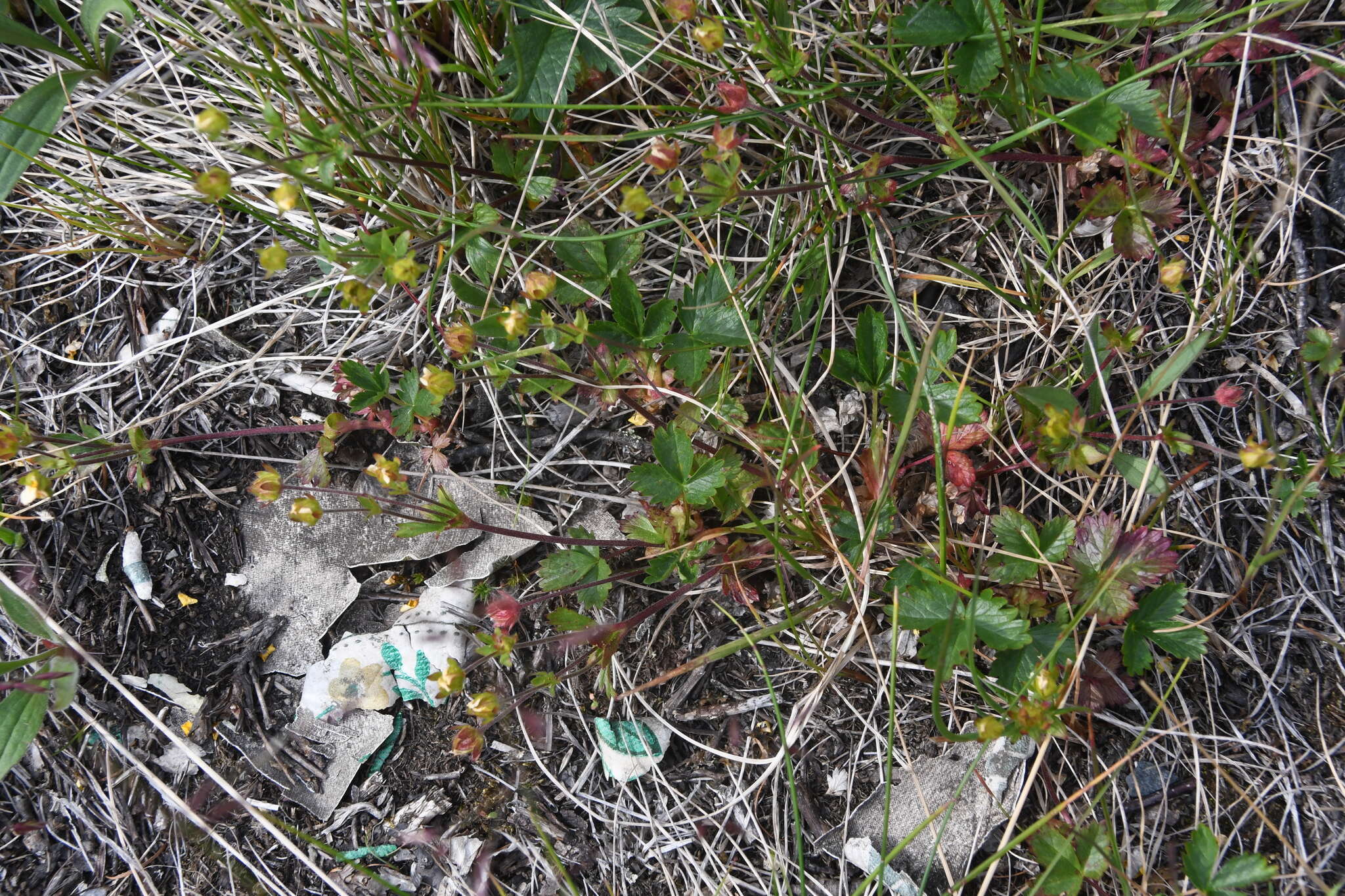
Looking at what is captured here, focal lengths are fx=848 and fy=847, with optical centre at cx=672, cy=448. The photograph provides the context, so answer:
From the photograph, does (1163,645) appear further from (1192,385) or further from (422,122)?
(422,122)

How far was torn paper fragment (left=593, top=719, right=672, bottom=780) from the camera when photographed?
5.64 ft

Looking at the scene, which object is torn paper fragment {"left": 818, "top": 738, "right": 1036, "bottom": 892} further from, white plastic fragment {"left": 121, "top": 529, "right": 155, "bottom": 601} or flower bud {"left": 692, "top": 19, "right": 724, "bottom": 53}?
white plastic fragment {"left": 121, "top": 529, "right": 155, "bottom": 601}

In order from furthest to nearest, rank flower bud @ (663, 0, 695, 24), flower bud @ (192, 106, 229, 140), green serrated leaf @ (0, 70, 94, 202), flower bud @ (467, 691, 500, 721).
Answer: green serrated leaf @ (0, 70, 94, 202), flower bud @ (467, 691, 500, 721), flower bud @ (663, 0, 695, 24), flower bud @ (192, 106, 229, 140)

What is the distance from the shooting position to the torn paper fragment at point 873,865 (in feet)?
5.34

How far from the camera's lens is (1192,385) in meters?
1.66

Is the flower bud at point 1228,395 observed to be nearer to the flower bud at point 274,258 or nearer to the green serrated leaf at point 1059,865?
the green serrated leaf at point 1059,865

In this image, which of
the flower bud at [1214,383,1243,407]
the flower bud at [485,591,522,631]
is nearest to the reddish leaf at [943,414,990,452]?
the flower bud at [1214,383,1243,407]

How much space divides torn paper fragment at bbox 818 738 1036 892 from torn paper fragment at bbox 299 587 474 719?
86cm

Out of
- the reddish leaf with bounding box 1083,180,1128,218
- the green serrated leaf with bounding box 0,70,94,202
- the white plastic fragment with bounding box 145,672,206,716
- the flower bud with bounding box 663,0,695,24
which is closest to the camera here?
the flower bud with bounding box 663,0,695,24

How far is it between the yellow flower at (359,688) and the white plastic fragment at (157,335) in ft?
2.74

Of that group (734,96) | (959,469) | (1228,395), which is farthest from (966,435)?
(734,96)

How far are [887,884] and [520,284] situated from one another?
140cm

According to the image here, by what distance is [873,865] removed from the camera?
1.64 meters

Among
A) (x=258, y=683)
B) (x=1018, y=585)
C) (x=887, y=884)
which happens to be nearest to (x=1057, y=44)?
(x=1018, y=585)
